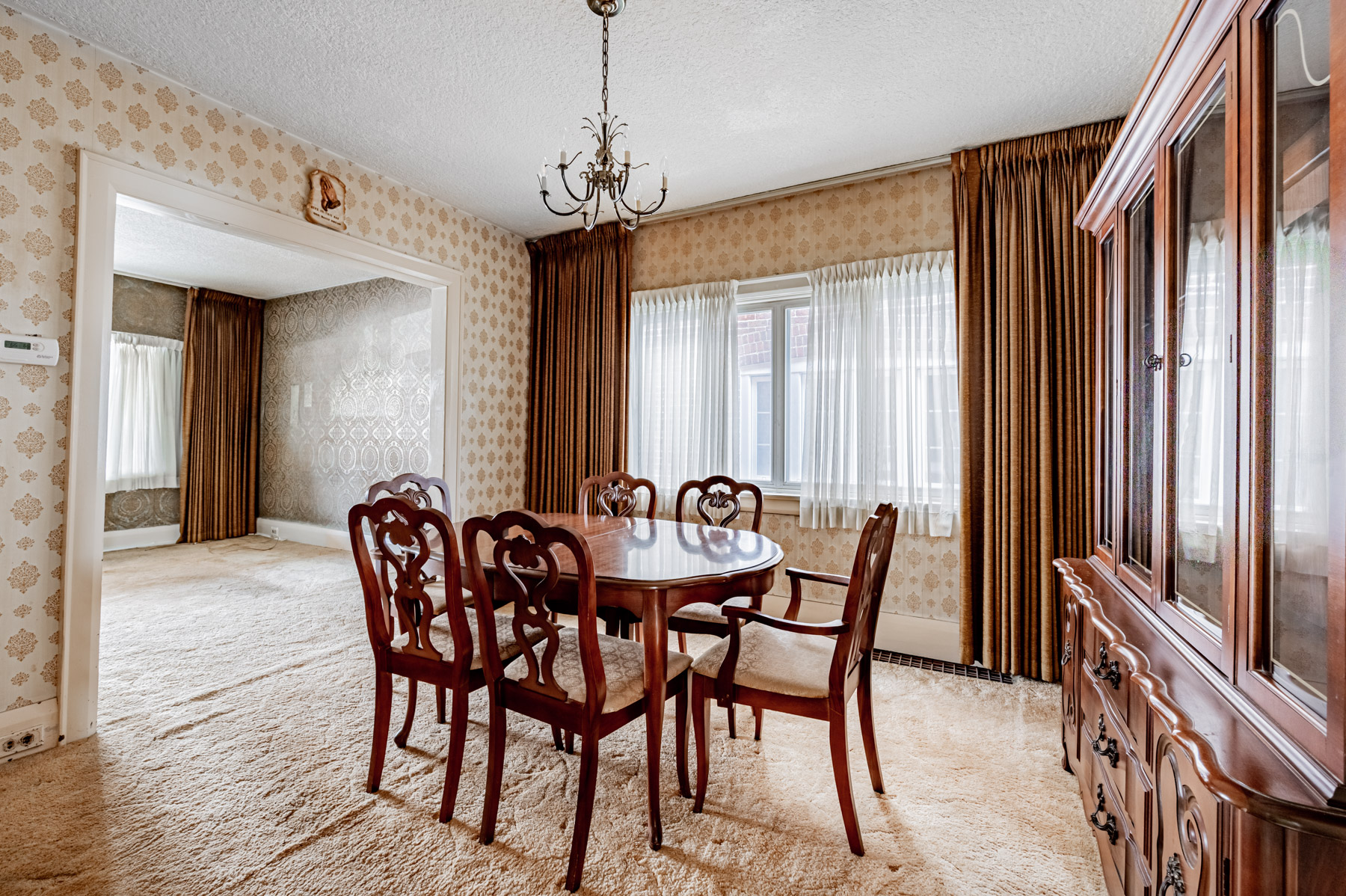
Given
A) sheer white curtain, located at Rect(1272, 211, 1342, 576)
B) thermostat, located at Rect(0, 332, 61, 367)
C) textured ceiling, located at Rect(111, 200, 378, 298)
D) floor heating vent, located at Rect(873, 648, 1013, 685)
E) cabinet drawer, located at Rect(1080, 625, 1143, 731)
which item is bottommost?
floor heating vent, located at Rect(873, 648, 1013, 685)

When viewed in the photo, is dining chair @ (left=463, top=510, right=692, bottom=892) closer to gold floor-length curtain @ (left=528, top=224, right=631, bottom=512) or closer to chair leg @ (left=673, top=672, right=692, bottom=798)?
chair leg @ (left=673, top=672, right=692, bottom=798)

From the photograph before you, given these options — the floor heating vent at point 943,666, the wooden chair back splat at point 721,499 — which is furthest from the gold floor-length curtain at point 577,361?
the floor heating vent at point 943,666

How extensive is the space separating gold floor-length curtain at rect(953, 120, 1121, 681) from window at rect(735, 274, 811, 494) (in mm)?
963

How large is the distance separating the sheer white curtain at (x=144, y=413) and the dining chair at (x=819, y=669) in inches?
262

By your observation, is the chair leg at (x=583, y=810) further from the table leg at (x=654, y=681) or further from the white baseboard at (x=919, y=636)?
the white baseboard at (x=919, y=636)

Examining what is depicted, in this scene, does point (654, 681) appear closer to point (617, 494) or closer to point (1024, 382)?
point (617, 494)

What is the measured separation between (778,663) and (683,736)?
405 millimetres

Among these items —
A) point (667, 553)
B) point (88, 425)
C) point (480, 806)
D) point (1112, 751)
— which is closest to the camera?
point (1112, 751)

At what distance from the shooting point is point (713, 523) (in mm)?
3133

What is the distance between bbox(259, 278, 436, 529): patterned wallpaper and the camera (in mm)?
5570

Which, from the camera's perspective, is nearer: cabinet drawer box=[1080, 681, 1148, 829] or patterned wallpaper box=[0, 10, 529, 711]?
cabinet drawer box=[1080, 681, 1148, 829]

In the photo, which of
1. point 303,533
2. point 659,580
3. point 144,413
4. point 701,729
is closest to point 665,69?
point 659,580

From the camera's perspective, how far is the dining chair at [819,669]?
5.62 feet

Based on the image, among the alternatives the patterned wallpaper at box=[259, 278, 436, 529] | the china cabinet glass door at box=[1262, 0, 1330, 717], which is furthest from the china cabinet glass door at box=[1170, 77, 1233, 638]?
the patterned wallpaper at box=[259, 278, 436, 529]
